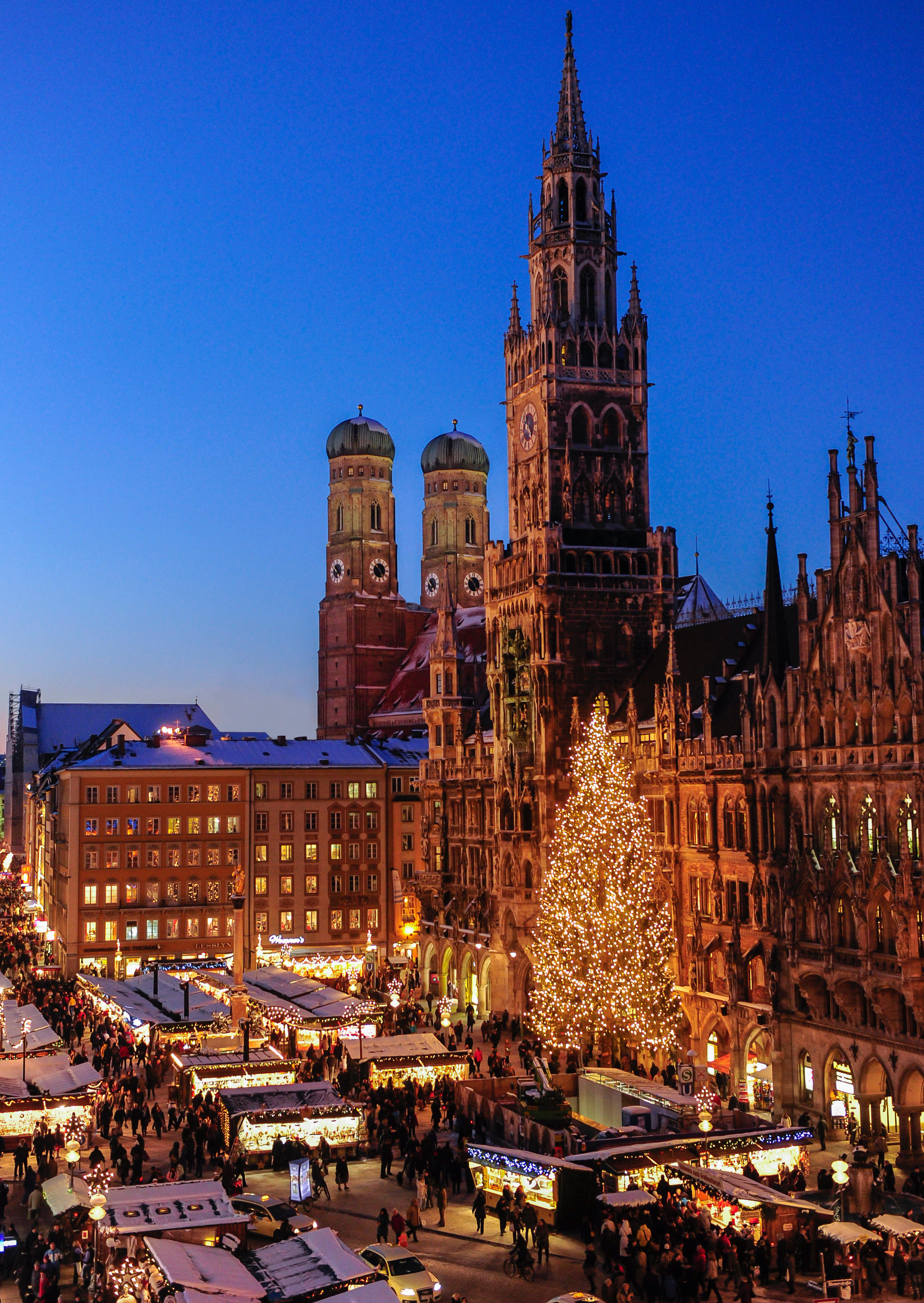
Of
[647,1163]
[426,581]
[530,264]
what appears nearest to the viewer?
[647,1163]

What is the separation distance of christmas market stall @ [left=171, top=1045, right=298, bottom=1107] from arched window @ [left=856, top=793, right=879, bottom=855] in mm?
19783

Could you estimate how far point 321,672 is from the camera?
469 ft

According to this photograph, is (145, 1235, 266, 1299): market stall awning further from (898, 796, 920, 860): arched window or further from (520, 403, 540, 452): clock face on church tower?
(520, 403, 540, 452): clock face on church tower

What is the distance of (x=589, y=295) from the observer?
7531 centimetres

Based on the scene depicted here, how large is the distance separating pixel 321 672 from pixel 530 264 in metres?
71.7

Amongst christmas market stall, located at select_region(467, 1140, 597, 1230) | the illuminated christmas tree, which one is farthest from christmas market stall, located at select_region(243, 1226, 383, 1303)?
the illuminated christmas tree

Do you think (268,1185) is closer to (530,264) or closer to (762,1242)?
(762,1242)

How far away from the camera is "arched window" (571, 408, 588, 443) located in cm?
7381

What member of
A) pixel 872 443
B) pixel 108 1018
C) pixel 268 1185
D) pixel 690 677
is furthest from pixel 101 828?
pixel 872 443

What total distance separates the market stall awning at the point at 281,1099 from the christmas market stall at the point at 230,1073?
1.35 metres

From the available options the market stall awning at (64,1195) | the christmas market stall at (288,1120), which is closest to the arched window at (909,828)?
the christmas market stall at (288,1120)

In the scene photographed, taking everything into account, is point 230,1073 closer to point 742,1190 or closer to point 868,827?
point 742,1190

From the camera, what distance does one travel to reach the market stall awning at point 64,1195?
33500mm

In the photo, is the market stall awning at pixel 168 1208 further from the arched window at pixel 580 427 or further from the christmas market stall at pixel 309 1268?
the arched window at pixel 580 427
